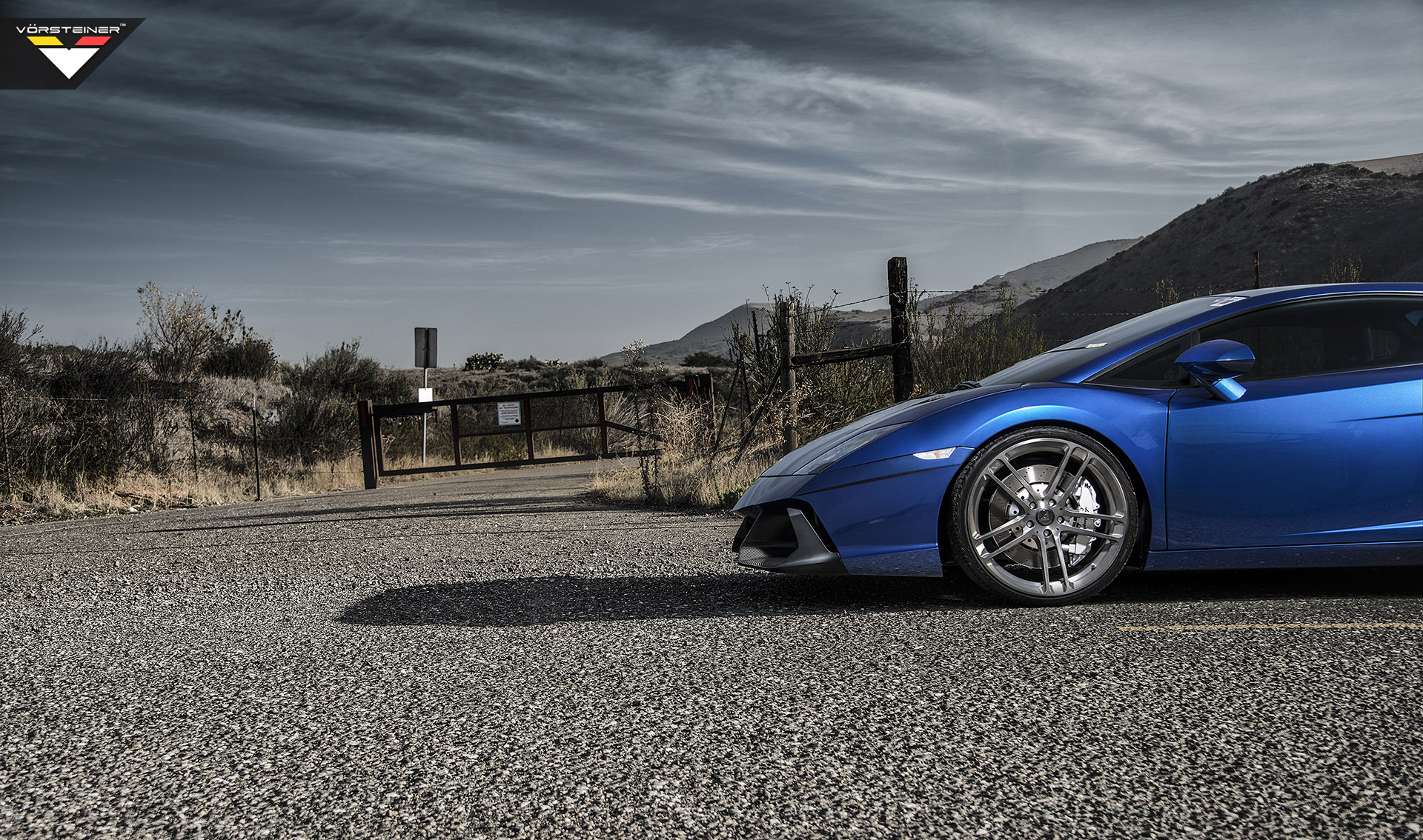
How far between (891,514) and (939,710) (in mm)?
1290

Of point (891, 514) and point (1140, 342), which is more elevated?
point (1140, 342)

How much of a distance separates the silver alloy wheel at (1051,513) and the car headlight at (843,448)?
1.34 ft

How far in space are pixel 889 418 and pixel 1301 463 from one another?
1.66m

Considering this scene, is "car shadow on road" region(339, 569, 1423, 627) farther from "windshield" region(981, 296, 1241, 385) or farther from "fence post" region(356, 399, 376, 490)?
"fence post" region(356, 399, 376, 490)

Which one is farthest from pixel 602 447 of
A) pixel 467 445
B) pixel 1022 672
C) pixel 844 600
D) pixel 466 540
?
pixel 1022 672

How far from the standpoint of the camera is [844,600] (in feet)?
14.0

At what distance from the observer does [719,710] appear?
2.76 m

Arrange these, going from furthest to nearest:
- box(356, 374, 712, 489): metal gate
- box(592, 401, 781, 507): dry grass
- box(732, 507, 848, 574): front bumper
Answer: box(356, 374, 712, 489): metal gate
box(592, 401, 781, 507): dry grass
box(732, 507, 848, 574): front bumper

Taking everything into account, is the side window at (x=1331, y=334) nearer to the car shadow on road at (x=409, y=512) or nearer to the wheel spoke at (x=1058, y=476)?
the wheel spoke at (x=1058, y=476)

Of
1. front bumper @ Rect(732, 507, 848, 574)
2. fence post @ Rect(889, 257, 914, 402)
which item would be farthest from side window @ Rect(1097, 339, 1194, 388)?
fence post @ Rect(889, 257, 914, 402)

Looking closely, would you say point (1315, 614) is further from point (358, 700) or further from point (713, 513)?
point (713, 513)

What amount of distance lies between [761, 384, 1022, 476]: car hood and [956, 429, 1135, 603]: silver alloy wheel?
0.32 metres

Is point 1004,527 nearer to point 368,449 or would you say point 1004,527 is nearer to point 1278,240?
point 368,449

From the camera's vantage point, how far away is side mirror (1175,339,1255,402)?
3820 mm
